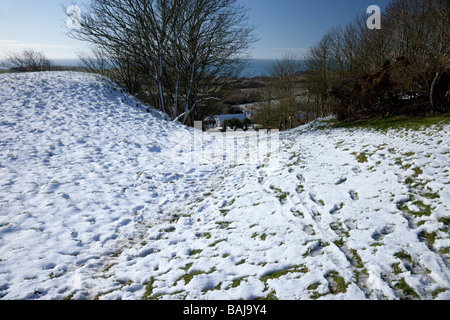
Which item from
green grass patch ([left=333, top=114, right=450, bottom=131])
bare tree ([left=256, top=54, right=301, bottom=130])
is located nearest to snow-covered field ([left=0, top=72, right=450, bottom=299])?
green grass patch ([left=333, top=114, right=450, bottom=131])

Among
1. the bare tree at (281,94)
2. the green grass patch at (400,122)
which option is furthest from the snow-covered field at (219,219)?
the bare tree at (281,94)

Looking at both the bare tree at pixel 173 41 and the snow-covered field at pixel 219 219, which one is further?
the bare tree at pixel 173 41

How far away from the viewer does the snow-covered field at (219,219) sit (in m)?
2.63

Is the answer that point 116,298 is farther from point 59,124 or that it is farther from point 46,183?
point 59,124

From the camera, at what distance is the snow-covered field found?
263cm

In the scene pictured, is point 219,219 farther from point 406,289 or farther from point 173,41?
point 173,41

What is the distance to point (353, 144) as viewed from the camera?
7207 millimetres

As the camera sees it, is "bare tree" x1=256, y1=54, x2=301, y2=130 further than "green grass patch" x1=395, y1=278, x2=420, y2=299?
Yes

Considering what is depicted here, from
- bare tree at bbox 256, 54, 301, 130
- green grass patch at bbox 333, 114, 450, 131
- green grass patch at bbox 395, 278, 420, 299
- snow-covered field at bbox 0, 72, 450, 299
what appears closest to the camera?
green grass patch at bbox 395, 278, 420, 299

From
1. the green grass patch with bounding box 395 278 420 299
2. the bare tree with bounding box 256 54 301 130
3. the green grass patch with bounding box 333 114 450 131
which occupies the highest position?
the bare tree with bounding box 256 54 301 130

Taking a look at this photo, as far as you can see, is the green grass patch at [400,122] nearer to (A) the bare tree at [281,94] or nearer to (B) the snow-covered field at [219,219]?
(B) the snow-covered field at [219,219]

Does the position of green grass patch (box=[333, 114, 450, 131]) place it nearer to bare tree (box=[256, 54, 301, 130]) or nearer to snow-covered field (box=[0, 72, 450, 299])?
snow-covered field (box=[0, 72, 450, 299])

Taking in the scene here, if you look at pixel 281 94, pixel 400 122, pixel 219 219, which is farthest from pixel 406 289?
pixel 281 94
